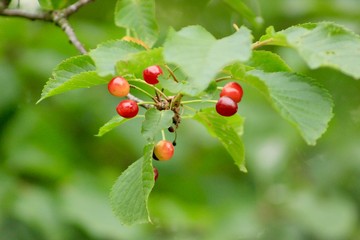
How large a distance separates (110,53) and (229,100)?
0.25 metres

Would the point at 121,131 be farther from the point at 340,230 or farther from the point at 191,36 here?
the point at 191,36

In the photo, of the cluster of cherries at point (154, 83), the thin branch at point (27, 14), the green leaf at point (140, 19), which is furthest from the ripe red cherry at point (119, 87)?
the thin branch at point (27, 14)

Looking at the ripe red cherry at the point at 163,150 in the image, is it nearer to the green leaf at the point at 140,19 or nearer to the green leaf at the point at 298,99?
the green leaf at the point at 298,99

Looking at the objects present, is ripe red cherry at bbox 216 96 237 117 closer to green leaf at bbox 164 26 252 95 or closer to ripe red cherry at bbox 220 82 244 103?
ripe red cherry at bbox 220 82 244 103

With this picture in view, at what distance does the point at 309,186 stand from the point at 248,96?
1.92ft

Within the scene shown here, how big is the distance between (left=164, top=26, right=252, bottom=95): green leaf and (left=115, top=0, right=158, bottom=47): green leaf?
0.71 metres

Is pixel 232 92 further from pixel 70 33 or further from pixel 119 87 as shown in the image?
pixel 70 33

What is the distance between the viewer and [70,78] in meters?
1.70

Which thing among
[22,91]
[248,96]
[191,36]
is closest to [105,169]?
[22,91]

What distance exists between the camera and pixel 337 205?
4.15 m

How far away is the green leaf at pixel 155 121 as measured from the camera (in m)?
1.67

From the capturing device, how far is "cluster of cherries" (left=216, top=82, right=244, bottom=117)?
1.64m

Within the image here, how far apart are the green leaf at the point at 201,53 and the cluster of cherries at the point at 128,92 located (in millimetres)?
193

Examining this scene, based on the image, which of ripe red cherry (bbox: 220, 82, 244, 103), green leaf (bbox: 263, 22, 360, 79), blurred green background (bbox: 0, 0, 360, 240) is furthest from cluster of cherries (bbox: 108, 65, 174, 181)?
blurred green background (bbox: 0, 0, 360, 240)
